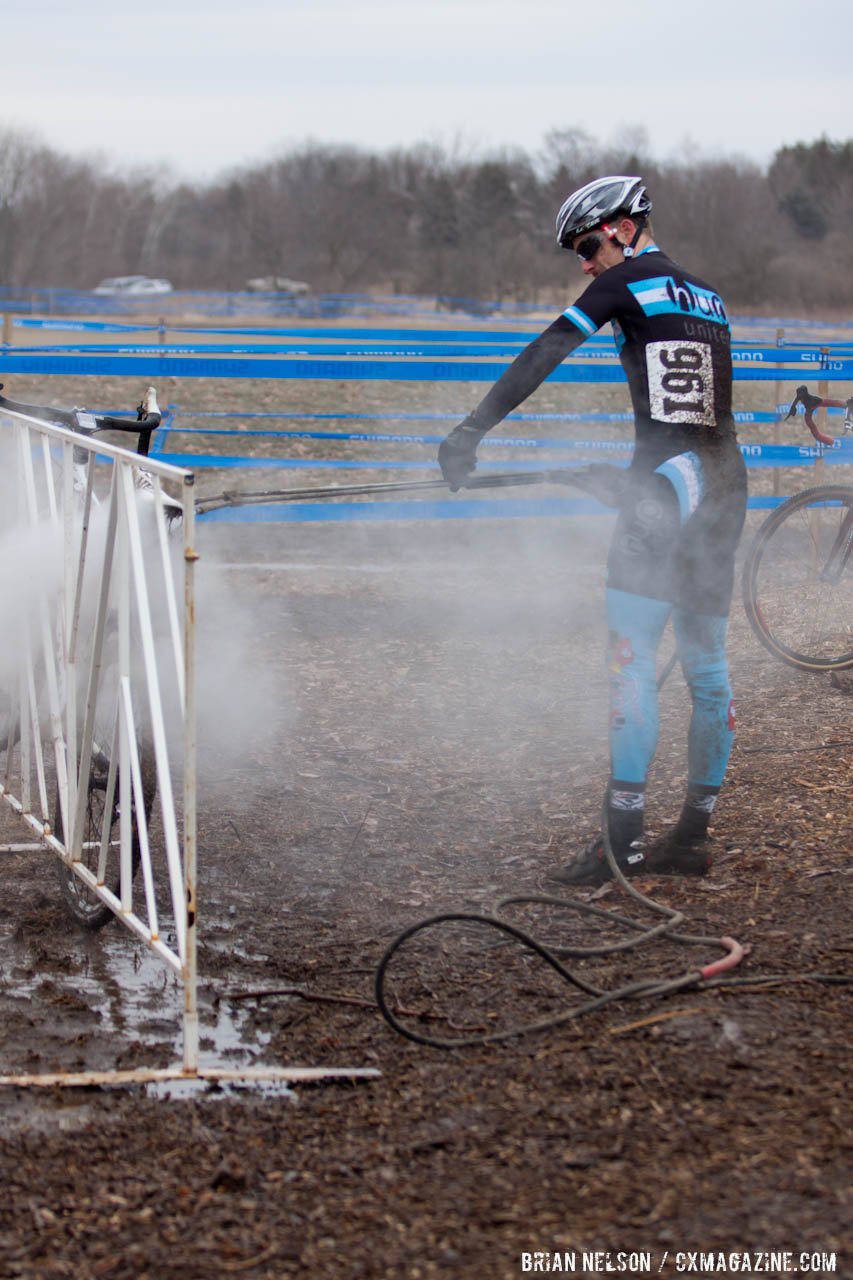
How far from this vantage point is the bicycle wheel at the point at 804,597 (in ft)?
20.5

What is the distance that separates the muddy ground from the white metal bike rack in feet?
0.66

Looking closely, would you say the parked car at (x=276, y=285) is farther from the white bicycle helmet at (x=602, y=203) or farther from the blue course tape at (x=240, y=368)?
the white bicycle helmet at (x=602, y=203)

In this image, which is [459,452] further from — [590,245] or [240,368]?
[240,368]

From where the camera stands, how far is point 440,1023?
3154 millimetres

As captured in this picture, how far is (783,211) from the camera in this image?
57094mm

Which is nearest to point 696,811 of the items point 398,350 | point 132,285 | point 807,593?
point 807,593

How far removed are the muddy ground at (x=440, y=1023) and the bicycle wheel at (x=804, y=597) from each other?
0.90ft

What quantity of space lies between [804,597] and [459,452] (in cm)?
346

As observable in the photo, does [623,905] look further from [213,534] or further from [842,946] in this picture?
[213,534]

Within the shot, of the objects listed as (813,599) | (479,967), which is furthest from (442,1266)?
(813,599)

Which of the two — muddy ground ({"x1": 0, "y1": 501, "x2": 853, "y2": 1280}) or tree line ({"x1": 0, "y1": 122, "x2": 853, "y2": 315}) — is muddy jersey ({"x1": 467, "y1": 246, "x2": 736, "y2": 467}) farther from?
tree line ({"x1": 0, "y1": 122, "x2": 853, "y2": 315})

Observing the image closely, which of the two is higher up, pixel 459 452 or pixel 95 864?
pixel 459 452

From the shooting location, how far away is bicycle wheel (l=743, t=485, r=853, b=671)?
6242mm

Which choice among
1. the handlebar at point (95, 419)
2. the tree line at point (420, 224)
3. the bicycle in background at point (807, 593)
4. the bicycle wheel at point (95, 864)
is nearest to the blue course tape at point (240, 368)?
the bicycle in background at point (807, 593)
